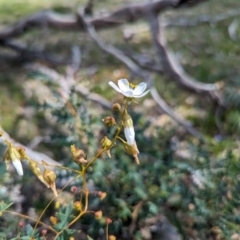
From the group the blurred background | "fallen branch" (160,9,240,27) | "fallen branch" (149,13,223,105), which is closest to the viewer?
the blurred background

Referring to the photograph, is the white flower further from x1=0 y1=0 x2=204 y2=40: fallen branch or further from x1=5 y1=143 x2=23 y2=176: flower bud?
x1=0 y1=0 x2=204 y2=40: fallen branch

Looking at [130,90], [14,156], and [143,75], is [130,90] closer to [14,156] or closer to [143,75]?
[14,156]

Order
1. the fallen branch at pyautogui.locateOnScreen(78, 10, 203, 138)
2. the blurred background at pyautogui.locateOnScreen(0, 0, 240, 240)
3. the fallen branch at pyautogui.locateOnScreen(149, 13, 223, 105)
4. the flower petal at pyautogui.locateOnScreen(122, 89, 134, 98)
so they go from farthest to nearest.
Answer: the fallen branch at pyautogui.locateOnScreen(149, 13, 223, 105) < the fallen branch at pyautogui.locateOnScreen(78, 10, 203, 138) < the blurred background at pyautogui.locateOnScreen(0, 0, 240, 240) < the flower petal at pyautogui.locateOnScreen(122, 89, 134, 98)

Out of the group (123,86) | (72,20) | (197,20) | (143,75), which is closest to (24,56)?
(72,20)

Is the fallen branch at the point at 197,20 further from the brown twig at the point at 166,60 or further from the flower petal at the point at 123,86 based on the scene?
the flower petal at the point at 123,86

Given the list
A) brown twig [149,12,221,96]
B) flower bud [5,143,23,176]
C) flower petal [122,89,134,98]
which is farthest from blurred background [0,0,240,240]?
flower petal [122,89,134,98]

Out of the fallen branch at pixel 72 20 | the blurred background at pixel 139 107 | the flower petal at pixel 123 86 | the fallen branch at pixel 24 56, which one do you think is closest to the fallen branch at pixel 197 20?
the blurred background at pixel 139 107

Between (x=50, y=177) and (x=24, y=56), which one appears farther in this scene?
(x=24, y=56)

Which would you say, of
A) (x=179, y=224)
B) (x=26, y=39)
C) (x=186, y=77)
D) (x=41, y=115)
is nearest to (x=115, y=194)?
(x=179, y=224)
